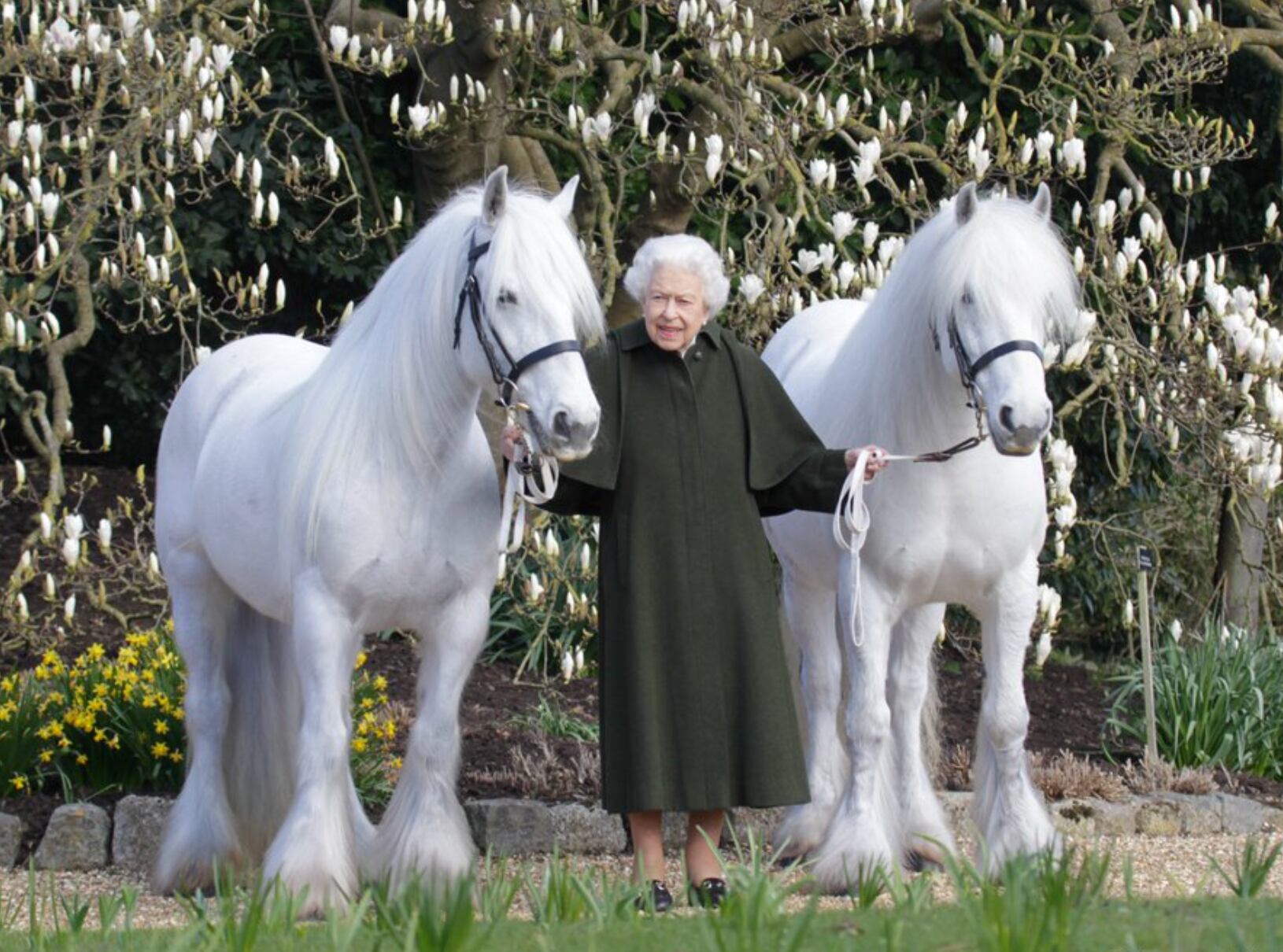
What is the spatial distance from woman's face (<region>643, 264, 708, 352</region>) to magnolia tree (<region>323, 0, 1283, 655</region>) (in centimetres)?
221

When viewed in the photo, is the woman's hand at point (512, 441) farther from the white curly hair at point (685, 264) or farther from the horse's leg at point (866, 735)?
the horse's leg at point (866, 735)

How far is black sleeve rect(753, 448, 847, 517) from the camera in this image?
5.09 meters

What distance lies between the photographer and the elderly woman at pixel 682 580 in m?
4.86

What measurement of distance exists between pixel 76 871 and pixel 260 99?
17.5 ft

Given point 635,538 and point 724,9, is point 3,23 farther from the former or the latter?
point 635,538

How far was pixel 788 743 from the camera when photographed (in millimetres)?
4949

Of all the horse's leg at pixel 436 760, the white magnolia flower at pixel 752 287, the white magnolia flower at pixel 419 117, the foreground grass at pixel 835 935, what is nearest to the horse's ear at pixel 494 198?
the horse's leg at pixel 436 760

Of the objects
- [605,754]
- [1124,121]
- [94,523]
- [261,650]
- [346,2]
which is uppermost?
[346,2]

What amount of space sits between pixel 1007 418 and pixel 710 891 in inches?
52.6

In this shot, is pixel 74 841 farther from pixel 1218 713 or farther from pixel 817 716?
pixel 1218 713

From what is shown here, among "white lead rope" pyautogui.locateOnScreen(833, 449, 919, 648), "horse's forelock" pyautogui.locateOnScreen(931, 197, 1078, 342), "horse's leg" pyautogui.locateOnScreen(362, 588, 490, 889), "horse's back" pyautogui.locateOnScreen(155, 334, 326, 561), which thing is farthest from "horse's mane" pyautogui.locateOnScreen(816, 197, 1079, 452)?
"horse's back" pyautogui.locateOnScreen(155, 334, 326, 561)

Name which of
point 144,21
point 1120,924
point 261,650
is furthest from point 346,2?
point 1120,924

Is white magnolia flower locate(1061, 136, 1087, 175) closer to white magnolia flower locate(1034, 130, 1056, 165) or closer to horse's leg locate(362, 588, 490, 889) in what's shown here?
white magnolia flower locate(1034, 130, 1056, 165)

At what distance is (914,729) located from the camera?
5879 millimetres
